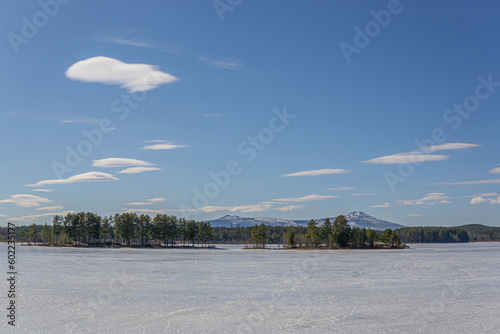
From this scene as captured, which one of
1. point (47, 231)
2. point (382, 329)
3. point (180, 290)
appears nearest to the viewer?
point (382, 329)

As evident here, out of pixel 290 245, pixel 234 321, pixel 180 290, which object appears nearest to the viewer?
pixel 234 321

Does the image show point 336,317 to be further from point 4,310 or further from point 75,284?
point 75,284

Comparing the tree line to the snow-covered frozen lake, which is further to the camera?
the tree line

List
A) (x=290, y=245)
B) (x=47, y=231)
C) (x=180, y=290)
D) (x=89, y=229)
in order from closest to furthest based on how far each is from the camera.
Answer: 1. (x=180, y=290)
2. (x=290, y=245)
3. (x=89, y=229)
4. (x=47, y=231)

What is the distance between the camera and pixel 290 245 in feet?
513

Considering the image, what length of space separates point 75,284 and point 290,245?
4993 inches

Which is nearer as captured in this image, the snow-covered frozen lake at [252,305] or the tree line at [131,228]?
the snow-covered frozen lake at [252,305]

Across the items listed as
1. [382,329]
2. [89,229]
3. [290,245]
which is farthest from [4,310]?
[89,229]

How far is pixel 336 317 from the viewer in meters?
22.1

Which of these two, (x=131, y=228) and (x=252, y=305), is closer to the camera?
(x=252, y=305)

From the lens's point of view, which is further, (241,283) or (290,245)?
(290,245)

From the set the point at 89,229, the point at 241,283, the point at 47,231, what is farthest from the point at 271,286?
the point at 47,231

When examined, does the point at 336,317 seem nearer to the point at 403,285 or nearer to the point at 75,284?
the point at 403,285

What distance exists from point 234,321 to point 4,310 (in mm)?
12560
